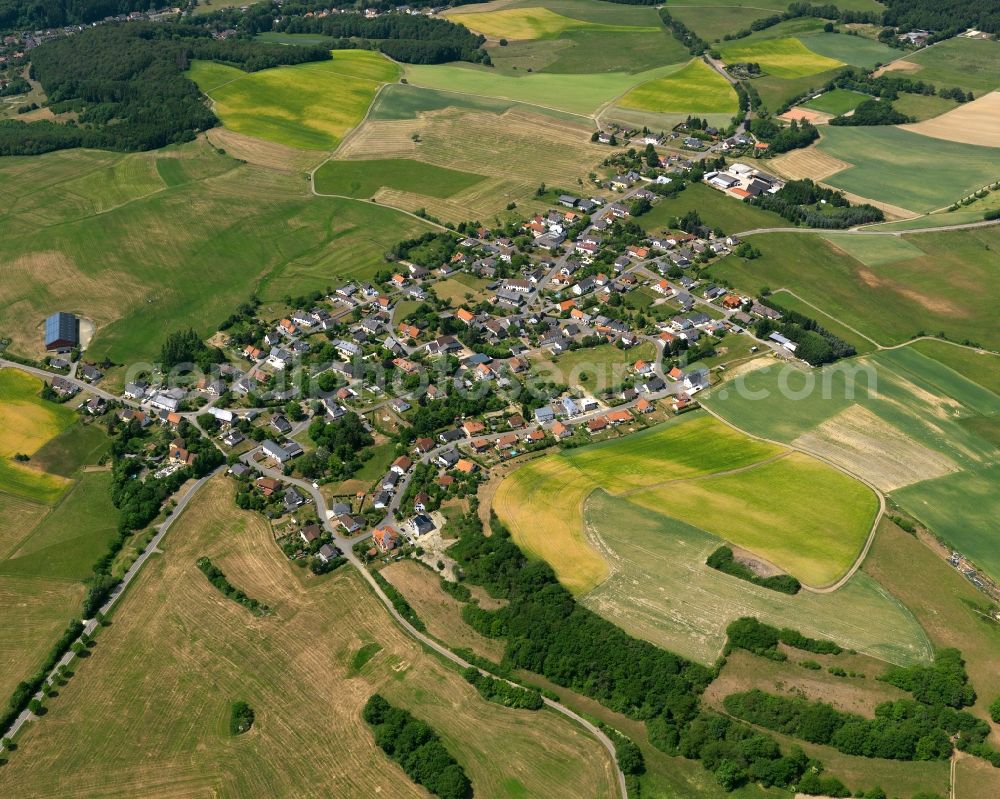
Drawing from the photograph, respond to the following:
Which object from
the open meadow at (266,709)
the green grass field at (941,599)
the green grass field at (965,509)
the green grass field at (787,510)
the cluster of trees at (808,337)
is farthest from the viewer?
the cluster of trees at (808,337)

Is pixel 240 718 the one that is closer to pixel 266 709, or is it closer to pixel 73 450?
pixel 266 709

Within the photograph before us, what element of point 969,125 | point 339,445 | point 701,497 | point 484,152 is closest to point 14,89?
point 484,152

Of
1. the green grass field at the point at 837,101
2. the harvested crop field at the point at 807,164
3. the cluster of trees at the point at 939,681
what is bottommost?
the cluster of trees at the point at 939,681

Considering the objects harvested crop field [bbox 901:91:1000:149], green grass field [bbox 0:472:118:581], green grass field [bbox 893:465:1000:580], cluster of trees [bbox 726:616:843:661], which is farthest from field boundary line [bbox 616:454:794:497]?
harvested crop field [bbox 901:91:1000:149]

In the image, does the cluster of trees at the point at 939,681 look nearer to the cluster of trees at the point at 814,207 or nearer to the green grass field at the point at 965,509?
the green grass field at the point at 965,509

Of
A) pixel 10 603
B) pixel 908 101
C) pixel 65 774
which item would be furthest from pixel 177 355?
pixel 908 101

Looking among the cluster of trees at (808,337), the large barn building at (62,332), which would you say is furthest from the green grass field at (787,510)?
the large barn building at (62,332)

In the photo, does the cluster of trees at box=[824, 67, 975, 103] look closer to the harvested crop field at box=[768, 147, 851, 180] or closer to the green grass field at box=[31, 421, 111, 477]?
the harvested crop field at box=[768, 147, 851, 180]

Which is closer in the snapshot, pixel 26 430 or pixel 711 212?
pixel 26 430
